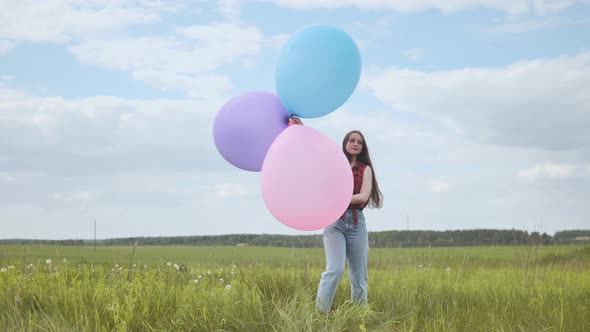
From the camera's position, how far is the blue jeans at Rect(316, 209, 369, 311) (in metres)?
4.98

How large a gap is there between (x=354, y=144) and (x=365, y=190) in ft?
1.55

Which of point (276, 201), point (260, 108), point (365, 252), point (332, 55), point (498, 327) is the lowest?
point (498, 327)

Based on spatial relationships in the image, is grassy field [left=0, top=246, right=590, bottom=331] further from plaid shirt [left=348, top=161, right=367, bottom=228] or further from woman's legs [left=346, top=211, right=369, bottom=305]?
plaid shirt [left=348, top=161, right=367, bottom=228]

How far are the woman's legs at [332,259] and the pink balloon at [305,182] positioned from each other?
1.49 ft

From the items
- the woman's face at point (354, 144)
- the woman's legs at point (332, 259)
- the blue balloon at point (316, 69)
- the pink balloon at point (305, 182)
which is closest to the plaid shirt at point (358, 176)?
the woman's face at point (354, 144)

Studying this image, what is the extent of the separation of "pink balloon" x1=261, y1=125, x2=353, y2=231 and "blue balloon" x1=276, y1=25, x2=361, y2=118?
0.37m

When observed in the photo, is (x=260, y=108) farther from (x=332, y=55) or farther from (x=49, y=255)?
(x=49, y=255)

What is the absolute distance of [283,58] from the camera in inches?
190

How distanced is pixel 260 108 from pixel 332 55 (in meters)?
0.88

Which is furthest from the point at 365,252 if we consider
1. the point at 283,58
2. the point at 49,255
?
the point at 49,255

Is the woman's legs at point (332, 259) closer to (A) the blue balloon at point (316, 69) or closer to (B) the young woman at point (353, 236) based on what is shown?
(B) the young woman at point (353, 236)

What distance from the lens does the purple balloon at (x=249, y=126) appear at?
16.9 feet

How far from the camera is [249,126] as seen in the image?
5.14m

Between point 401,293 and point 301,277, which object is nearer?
point 401,293
